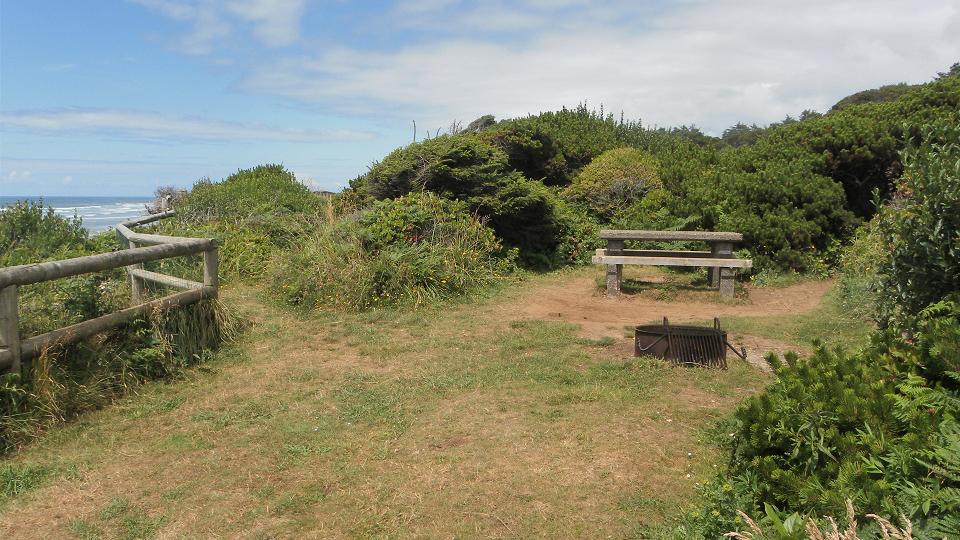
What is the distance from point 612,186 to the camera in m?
14.9

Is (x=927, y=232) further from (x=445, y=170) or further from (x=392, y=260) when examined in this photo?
(x=445, y=170)

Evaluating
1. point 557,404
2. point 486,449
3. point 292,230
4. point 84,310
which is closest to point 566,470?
point 486,449

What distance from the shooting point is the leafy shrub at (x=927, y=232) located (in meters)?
3.66

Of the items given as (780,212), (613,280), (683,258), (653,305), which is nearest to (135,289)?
(613,280)

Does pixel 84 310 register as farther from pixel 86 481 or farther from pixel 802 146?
pixel 802 146

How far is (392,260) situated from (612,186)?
23.4 ft

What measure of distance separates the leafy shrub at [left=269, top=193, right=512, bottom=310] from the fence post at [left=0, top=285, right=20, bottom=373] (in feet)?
13.6

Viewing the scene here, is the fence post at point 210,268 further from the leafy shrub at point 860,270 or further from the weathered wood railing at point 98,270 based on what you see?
the leafy shrub at point 860,270

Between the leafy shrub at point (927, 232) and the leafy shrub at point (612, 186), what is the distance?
1053 centimetres

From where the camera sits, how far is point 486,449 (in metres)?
4.48

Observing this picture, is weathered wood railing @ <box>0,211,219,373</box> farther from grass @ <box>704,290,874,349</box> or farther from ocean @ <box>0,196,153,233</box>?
grass @ <box>704,290,874,349</box>

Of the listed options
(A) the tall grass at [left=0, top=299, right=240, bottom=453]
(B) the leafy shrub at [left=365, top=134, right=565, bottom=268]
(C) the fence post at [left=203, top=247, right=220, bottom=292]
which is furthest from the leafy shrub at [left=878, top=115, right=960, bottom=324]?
(B) the leafy shrub at [left=365, top=134, right=565, bottom=268]

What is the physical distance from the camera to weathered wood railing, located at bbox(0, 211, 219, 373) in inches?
183

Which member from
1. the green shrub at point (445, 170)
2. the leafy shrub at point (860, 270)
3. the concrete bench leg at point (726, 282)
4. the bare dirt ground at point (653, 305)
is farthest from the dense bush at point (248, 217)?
the leafy shrub at point (860, 270)
